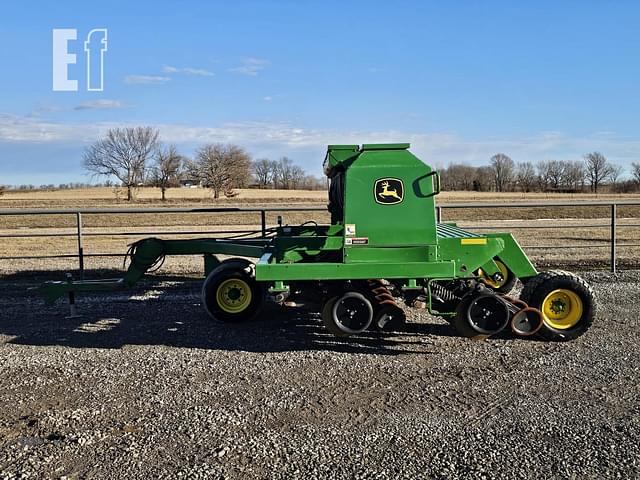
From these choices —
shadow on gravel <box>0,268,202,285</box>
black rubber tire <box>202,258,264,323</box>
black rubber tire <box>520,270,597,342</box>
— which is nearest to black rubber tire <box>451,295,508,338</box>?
black rubber tire <box>520,270,597,342</box>

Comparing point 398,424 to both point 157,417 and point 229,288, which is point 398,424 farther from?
point 229,288

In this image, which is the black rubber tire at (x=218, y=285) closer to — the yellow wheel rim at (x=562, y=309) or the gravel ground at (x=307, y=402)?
the gravel ground at (x=307, y=402)

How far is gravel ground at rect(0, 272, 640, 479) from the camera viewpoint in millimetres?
3863

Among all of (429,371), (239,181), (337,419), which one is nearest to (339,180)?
(429,371)

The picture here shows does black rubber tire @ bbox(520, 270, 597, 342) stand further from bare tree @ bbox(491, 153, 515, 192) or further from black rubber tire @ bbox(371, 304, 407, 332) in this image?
bare tree @ bbox(491, 153, 515, 192)

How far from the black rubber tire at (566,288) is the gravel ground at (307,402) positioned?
0.14m

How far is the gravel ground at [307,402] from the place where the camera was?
386 cm

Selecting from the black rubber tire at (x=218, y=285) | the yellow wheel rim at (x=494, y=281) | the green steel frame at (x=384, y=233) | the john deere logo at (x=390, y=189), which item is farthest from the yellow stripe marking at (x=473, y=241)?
the black rubber tire at (x=218, y=285)

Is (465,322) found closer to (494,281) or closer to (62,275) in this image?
(494,281)

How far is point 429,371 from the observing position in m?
5.67

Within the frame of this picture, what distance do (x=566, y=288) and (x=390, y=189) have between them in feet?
7.30

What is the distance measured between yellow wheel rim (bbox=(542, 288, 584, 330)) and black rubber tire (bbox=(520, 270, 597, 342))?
0.13 feet

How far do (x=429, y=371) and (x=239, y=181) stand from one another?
245 ft

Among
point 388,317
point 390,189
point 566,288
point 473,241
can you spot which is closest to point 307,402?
point 388,317
